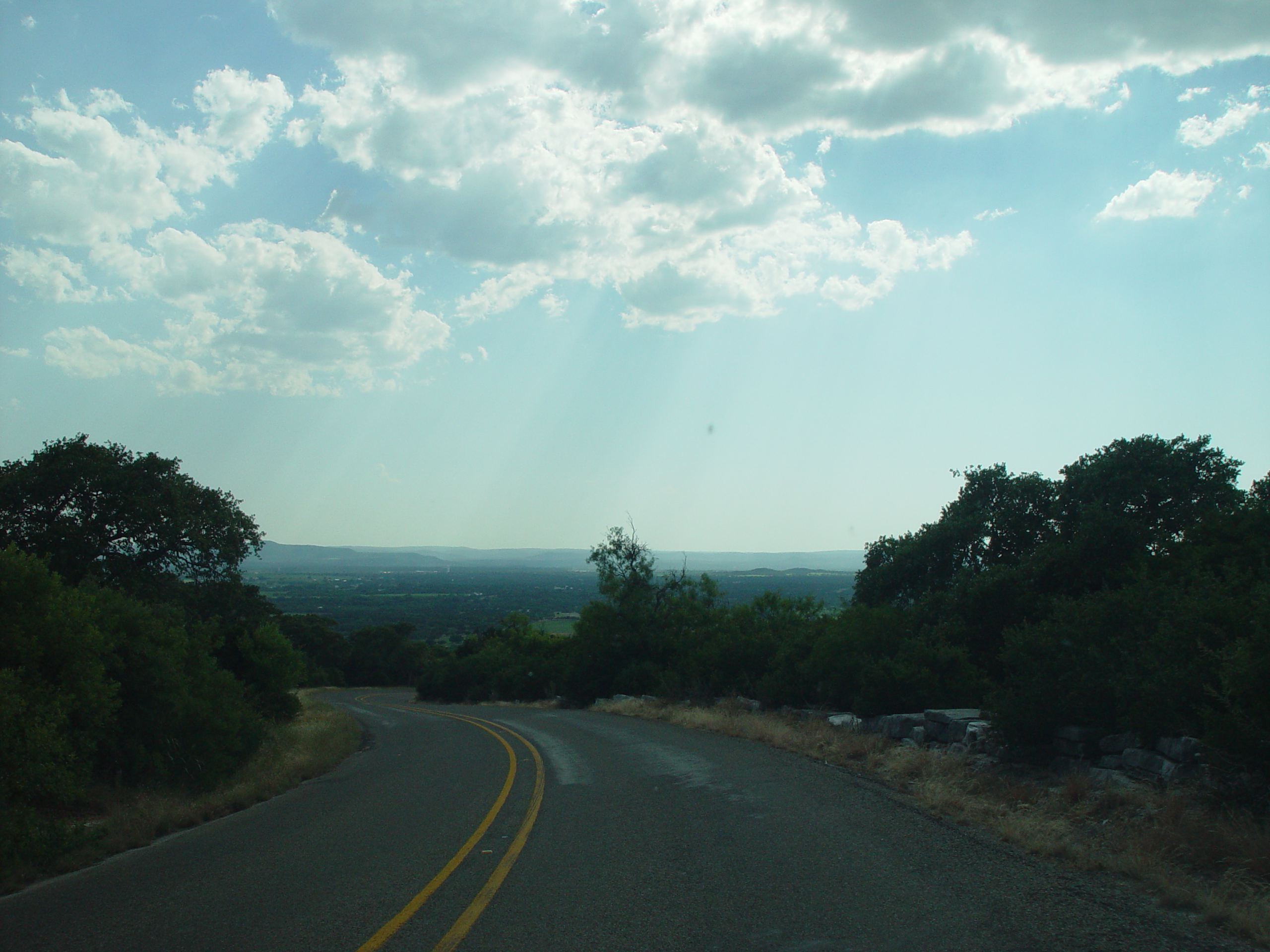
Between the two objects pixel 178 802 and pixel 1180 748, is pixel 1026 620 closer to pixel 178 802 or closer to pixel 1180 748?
pixel 1180 748

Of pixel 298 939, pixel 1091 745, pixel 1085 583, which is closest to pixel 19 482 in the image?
pixel 298 939

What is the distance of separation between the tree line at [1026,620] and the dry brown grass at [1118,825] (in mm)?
947

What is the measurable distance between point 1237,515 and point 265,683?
87.7ft

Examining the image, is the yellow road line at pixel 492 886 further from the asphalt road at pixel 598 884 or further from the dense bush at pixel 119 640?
the dense bush at pixel 119 640

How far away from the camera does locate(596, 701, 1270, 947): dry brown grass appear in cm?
649

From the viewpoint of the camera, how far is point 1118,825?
28.8ft

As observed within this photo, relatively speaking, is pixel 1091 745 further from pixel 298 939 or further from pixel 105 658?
→ pixel 105 658

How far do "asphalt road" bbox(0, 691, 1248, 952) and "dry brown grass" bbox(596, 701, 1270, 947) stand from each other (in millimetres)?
313

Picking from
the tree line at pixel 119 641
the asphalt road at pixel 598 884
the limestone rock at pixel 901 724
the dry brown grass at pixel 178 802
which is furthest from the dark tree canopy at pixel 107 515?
the limestone rock at pixel 901 724

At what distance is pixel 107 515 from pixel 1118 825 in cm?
2586

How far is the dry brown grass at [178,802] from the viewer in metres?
9.12

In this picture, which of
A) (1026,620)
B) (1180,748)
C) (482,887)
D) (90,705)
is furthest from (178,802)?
(1026,620)

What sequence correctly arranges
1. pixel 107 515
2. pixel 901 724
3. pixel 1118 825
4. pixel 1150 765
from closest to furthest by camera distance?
pixel 1118 825
pixel 1150 765
pixel 901 724
pixel 107 515

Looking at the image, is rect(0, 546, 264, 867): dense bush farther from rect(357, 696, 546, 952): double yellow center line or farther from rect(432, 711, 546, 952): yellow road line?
rect(432, 711, 546, 952): yellow road line
